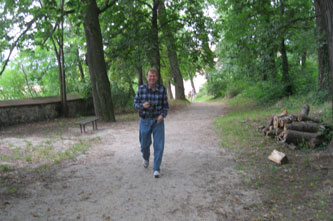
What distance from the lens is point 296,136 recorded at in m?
6.33

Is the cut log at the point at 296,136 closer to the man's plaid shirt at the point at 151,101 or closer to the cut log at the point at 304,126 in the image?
the cut log at the point at 304,126

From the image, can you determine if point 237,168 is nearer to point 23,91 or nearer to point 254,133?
point 254,133

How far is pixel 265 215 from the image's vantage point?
3498 millimetres

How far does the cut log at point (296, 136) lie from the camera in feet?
20.3

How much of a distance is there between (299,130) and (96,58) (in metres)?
9.74

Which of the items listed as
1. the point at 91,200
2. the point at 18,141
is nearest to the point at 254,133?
the point at 91,200

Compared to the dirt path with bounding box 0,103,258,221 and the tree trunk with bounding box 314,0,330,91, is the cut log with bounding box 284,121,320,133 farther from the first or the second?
the tree trunk with bounding box 314,0,330,91

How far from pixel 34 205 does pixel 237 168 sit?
3.72 m

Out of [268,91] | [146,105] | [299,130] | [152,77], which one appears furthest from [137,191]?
[268,91]

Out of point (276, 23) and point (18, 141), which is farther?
point (276, 23)

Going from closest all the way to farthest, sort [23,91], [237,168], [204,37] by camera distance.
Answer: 1. [237,168]
2. [204,37]
3. [23,91]

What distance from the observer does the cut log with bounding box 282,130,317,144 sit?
6202 millimetres

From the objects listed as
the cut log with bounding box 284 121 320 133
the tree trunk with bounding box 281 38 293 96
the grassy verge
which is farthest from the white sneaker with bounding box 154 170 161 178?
the tree trunk with bounding box 281 38 293 96

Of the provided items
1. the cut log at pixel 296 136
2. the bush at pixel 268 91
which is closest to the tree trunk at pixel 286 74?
the bush at pixel 268 91
